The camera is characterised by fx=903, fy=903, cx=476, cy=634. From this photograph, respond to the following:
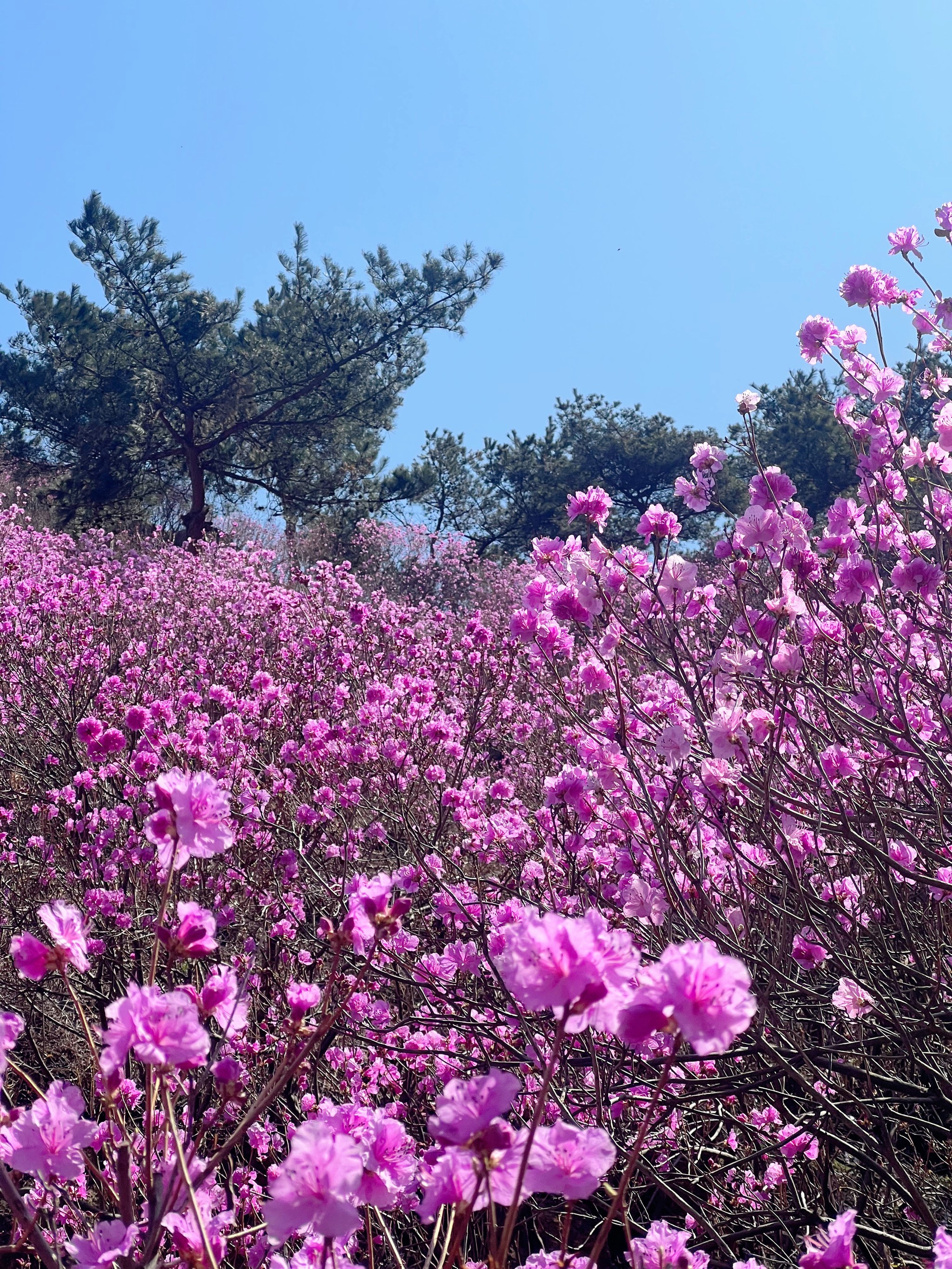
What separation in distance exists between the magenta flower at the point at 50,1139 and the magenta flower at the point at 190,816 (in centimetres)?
34

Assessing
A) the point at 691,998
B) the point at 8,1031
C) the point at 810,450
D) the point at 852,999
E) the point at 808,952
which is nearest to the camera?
the point at 691,998

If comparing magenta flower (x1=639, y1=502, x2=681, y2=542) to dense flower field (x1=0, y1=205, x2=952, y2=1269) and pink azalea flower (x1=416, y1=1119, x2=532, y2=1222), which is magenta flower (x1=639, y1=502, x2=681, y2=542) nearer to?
dense flower field (x1=0, y1=205, x2=952, y2=1269)

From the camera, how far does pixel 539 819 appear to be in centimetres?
409

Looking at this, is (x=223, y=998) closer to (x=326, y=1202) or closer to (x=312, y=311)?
(x=326, y=1202)

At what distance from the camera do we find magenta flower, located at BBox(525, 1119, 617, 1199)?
0.99 m

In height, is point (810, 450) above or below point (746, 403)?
above

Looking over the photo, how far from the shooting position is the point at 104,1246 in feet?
4.00

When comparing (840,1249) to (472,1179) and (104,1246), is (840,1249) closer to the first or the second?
(472,1179)

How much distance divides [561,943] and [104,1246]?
0.82 m

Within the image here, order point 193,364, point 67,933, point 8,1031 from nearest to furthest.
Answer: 1. point 8,1031
2. point 67,933
3. point 193,364

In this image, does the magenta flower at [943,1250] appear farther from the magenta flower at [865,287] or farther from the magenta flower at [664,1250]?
the magenta flower at [865,287]

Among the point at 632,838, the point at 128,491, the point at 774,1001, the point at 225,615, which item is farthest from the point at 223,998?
the point at 128,491

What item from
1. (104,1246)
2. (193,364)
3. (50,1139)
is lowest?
(104,1246)

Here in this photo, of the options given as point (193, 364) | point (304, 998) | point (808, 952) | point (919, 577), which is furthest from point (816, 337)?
point (193, 364)
